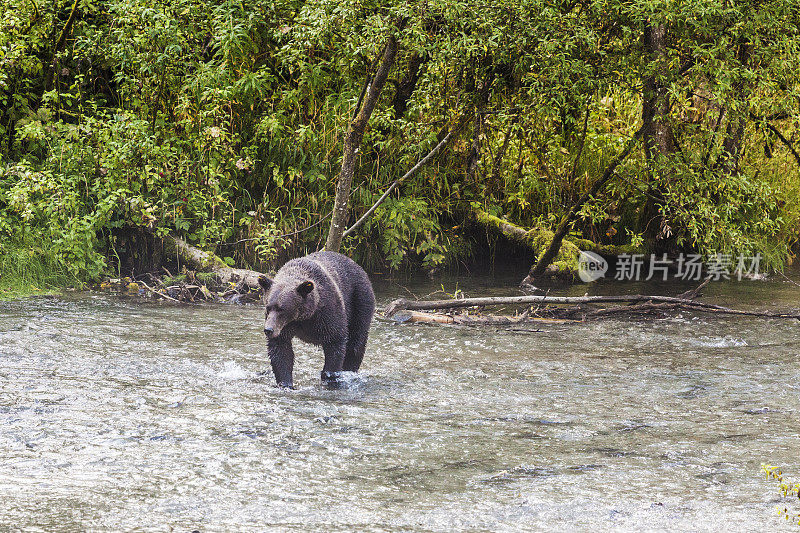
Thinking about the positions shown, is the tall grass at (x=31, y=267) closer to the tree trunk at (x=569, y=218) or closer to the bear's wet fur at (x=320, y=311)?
the bear's wet fur at (x=320, y=311)

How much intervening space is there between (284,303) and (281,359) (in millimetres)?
500

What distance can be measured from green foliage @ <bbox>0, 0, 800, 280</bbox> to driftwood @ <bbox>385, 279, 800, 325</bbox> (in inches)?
36.3

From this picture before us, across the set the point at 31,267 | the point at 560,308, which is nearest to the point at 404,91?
the point at 560,308

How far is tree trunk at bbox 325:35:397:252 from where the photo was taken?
9750 mm

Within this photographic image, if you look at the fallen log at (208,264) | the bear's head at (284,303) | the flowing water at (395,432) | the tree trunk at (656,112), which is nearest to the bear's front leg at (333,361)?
the flowing water at (395,432)

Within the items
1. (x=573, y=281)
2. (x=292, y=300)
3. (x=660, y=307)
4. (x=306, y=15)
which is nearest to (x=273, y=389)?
(x=292, y=300)

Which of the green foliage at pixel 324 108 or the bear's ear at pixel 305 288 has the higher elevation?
the green foliage at pixel 324 108

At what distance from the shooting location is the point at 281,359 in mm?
6512

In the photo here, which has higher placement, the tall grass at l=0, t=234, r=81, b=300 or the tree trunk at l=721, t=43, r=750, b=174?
the tree trunk at l=721, t=43, r=750, b=174

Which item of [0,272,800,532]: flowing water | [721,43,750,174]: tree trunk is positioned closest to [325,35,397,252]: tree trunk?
[0,272,800,532]: flowing water

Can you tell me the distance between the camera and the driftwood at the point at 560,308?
32.1 feet

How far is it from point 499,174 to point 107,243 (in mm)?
5859

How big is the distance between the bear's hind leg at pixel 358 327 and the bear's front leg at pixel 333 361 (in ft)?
1.20

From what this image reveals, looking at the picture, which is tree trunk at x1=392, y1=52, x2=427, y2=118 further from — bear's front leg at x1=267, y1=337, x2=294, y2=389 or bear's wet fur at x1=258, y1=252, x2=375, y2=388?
bear's front leg at x1=267, y1=337, x2=294, y2=389
